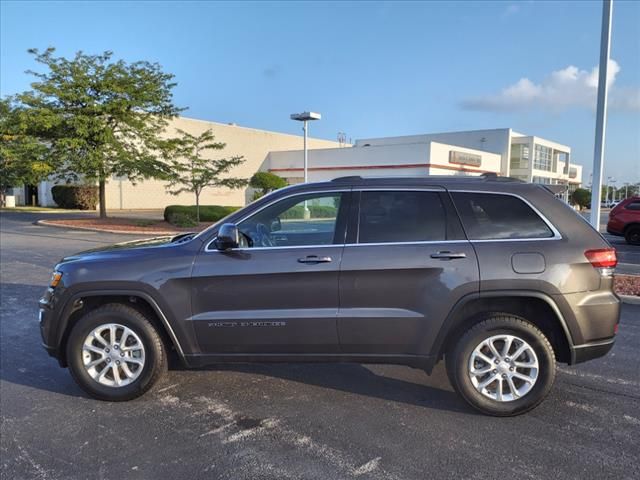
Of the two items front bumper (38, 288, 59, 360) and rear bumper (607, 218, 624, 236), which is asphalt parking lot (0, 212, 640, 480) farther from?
rear bumper (607, 218, 624, 236)

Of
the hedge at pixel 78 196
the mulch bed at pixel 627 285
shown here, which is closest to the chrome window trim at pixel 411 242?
the mulch bed at pixel 627 285

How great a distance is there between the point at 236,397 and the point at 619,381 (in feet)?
11.3

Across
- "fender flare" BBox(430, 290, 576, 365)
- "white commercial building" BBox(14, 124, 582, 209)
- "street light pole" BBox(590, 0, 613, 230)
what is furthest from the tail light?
"white commercial building" BBox(14, 124, 582, 209)

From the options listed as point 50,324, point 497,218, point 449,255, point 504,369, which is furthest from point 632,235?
point 50,324

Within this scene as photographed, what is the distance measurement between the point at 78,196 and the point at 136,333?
36.1 m

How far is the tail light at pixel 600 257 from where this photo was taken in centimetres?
379

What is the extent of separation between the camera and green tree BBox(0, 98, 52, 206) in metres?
21.5

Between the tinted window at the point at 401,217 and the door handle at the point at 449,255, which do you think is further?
the tinted window at the point at 401,217

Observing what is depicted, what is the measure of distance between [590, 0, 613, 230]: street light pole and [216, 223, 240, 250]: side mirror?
7.45 m

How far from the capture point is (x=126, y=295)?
13.3 feet

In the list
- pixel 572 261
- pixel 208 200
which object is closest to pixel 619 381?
pixel 572 261

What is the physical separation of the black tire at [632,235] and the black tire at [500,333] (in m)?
16.2

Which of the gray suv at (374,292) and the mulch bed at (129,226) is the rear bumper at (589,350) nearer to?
the gray suv at (374,292)

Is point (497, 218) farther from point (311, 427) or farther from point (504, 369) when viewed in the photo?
point (311, 427)
